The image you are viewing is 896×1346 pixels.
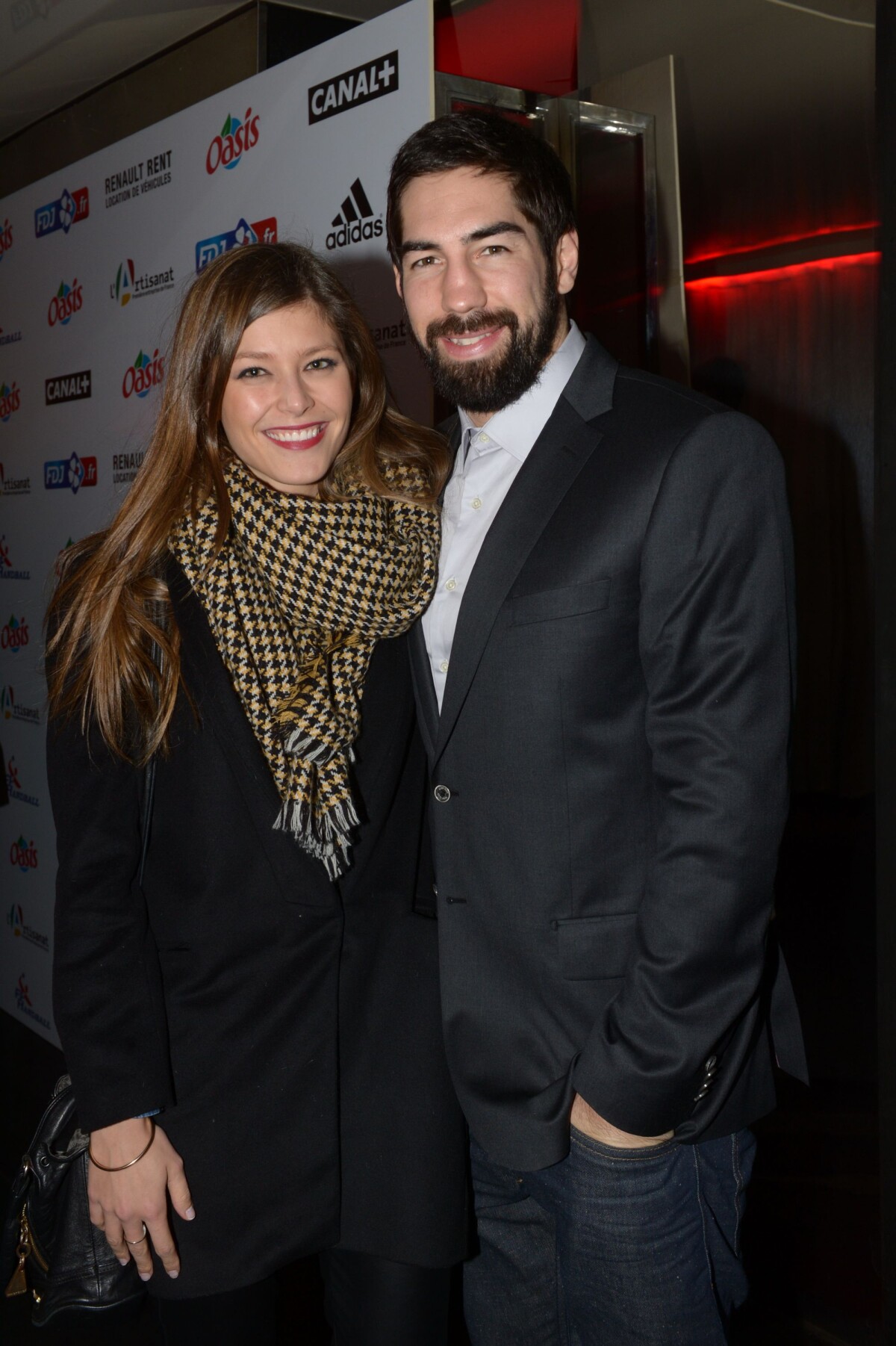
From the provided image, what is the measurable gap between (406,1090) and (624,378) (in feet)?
3.71

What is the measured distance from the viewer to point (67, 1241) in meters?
1.78

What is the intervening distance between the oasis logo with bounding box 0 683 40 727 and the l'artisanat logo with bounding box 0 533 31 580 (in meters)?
0.44

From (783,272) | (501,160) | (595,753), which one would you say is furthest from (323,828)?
(783,272)

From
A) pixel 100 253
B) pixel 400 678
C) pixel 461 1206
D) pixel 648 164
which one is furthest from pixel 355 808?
pixel 100 253

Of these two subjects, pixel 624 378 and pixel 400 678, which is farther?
pixel 400 678

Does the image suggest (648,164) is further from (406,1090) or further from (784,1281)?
(784,1281)

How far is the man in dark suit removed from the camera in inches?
56.9

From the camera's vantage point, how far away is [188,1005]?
170 cm

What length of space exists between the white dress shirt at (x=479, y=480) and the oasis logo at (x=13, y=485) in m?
3.07

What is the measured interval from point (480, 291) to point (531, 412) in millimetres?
204

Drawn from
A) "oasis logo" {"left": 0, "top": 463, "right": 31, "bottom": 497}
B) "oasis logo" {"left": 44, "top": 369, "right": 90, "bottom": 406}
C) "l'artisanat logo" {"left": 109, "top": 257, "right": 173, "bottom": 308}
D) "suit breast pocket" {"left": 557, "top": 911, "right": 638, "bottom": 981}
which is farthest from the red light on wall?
"oasis logo" {"left": 0, "top": 463, "right": 31, "bottom": 497}

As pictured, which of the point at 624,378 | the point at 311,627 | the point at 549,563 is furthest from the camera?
the point at 311,627

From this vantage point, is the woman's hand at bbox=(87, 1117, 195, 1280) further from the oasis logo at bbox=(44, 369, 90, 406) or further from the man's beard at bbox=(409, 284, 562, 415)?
the oasis logo at bbox=(44, 369, 90, 406)

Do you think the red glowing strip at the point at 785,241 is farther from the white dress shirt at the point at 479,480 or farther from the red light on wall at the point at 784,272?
the white dress shirt at the point at 479,480
